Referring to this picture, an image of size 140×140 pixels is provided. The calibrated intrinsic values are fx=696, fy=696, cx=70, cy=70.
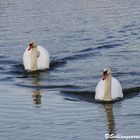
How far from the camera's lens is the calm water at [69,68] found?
17.6 metres

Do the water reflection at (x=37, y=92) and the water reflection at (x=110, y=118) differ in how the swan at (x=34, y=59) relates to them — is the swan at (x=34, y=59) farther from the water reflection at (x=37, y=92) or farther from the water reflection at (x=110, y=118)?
the water reflection at (x=110, y=118)

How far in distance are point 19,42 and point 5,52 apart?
2.52m

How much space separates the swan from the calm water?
37 centimetres

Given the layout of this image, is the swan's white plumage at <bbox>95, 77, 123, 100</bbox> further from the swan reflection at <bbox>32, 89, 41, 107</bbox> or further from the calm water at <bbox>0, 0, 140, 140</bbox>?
the swan reflection at <bbox>32, 89, 41, 107</bbox>

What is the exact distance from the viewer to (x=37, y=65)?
2664 cm

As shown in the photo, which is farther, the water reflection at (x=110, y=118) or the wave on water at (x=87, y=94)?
the wave on water at (x=87, y=94)

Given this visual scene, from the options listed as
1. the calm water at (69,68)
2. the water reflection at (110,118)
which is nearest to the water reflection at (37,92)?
the calm water at (69,68)

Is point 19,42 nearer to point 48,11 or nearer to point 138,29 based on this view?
point 138,29

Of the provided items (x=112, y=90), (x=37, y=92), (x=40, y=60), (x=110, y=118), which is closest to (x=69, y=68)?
(x=40, y=60)

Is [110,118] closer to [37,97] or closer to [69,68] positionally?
[37,97]

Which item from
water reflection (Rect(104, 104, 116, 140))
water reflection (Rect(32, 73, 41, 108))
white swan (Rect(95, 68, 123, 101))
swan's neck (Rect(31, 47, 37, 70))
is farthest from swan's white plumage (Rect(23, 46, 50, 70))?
water reflection (Rect(104, 104, 116, 140))

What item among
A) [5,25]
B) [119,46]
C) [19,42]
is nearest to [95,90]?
[119,46]

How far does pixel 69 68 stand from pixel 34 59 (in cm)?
166

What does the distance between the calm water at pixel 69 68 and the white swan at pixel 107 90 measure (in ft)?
1.06
